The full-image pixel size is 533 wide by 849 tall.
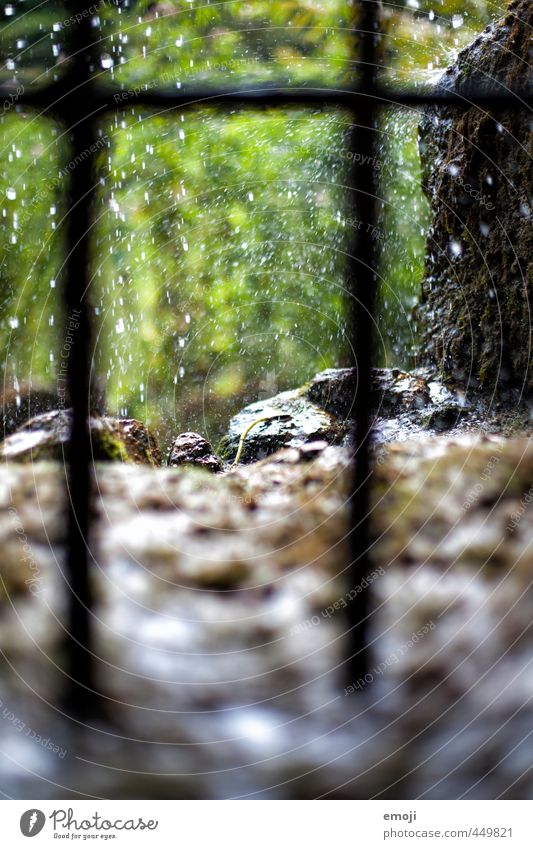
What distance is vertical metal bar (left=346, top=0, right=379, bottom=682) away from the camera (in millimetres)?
657

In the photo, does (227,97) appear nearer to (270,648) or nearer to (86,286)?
(86,286)

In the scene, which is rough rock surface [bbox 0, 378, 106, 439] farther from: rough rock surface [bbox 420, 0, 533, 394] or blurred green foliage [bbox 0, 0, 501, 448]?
rough rock surface [bbox 420, 0, 533, 394]

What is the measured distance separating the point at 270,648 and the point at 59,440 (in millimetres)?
366

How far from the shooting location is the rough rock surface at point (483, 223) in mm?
885

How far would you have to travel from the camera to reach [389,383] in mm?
987

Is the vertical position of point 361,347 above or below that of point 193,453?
above

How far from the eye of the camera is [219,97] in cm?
75

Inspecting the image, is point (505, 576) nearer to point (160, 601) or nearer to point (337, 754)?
point (337, 754)

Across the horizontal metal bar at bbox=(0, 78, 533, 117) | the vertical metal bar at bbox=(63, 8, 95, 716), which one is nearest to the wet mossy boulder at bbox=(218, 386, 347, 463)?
the vertical metal bar at bbox=(63, 8, 95, 716)

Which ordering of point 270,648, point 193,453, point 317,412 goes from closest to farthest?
point 270,648 → point 193,453 → point 317,412

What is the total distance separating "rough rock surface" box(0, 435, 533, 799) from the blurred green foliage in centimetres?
24

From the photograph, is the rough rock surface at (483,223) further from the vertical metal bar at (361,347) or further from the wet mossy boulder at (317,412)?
the vertical metal bar at (361,347)

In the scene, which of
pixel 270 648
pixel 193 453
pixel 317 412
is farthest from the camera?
pixel 317 412

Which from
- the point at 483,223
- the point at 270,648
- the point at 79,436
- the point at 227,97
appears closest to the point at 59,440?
the point at 79,436
